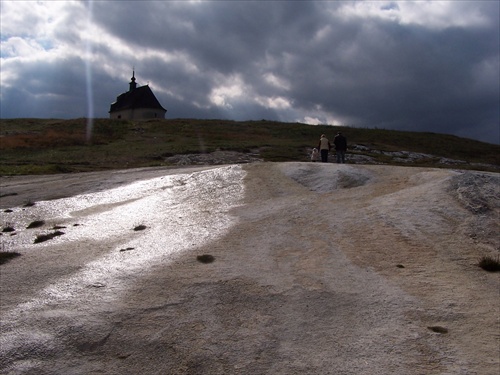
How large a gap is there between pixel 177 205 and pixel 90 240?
179 inches

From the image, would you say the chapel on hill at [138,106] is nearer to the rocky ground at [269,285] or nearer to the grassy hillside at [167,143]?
the grassy hillside at [167,143]

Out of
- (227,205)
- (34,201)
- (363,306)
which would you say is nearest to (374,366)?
(363,306)

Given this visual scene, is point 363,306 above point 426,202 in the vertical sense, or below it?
below

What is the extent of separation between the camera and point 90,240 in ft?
47.7

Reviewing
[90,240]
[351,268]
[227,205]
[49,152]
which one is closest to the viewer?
[351,268]

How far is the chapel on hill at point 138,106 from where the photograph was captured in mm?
102688

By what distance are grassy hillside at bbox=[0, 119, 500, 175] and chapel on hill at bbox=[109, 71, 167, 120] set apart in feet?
81.2

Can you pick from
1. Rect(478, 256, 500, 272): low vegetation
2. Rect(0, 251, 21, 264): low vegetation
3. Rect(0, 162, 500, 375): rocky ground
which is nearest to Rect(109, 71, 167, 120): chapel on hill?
Rect(0, 162, 500, 375): rocky ground

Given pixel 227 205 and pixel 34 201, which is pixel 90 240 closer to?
pixel 227 205

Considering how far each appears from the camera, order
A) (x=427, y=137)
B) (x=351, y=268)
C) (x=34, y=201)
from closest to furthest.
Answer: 1. (x=351, y=268)
2. (x=34, y=201)
3. (x=427, y=137)

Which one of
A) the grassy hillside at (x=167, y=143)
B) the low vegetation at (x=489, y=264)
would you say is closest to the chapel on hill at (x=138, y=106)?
the grassy hillside at (x=167, y=143)

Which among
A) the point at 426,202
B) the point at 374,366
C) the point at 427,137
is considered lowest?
the point at 374,366

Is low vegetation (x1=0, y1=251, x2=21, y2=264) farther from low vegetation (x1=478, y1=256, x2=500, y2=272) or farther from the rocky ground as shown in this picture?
low vegetation (x1=478, y1=256, x2=500, y2=272)

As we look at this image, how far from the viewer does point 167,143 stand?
54.2m
